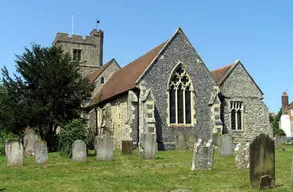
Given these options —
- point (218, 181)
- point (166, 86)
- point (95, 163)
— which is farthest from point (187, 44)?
point (218, 181)

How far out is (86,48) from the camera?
41344mm

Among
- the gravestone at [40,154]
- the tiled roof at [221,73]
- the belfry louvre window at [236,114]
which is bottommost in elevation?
the gravestone at [40,154]

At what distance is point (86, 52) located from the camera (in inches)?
1623

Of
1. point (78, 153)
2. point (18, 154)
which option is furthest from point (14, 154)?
point (78, 153)

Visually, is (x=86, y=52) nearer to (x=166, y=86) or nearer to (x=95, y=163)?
(x=166, y=86)

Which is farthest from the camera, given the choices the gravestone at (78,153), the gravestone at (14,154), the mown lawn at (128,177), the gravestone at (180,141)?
the gravestone at (180,141)

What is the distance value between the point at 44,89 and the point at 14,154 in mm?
9901

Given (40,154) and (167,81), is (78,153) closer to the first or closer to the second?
(40,154)

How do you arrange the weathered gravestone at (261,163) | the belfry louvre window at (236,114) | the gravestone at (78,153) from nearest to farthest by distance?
the weathered gravestone at (261,163), the gravestone at (78,153), the belfry louvre window at (236,114)

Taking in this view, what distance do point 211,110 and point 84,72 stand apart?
21133 mm

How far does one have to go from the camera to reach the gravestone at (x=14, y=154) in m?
14.3

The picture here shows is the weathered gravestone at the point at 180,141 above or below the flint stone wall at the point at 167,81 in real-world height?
below

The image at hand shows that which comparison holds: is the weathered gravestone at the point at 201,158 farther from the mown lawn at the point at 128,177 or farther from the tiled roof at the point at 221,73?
the tiled roof at the point at 221,73

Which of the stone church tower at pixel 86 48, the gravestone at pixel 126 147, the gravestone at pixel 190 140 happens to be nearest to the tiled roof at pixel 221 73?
the gravestone at pixel 190 140
